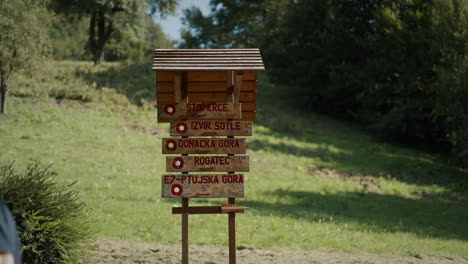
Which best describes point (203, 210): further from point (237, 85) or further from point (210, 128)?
point (237, 85)

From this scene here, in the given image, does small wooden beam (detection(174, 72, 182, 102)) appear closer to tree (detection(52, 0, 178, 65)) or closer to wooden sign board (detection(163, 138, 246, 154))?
wooden sign board (detection(163, 138, 246, 154))

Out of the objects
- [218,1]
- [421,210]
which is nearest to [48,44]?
[421,210]

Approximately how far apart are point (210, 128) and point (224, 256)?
9.00 feet

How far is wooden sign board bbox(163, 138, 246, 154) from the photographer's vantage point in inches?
250

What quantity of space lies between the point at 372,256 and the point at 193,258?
11.0 ft

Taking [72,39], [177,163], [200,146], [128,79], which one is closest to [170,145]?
[177,163]

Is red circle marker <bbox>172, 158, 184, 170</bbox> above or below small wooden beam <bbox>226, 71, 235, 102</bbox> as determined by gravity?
below

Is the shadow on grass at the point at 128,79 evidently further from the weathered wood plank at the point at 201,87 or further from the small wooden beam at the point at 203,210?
the small wooden beam at the point at 203,210

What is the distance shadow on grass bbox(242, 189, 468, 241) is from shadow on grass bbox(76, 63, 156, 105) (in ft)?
44.6

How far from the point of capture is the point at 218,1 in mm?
46562

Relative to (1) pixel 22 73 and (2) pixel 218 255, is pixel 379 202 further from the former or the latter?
(1) pixel 22 73

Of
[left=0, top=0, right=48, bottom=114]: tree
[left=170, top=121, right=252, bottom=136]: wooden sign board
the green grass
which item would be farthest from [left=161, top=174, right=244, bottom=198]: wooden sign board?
[left=0, top=0, right=48, bottom=114]: tree

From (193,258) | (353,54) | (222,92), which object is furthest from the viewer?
(353,54)

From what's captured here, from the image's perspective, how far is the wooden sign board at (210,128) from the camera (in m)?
6.35
